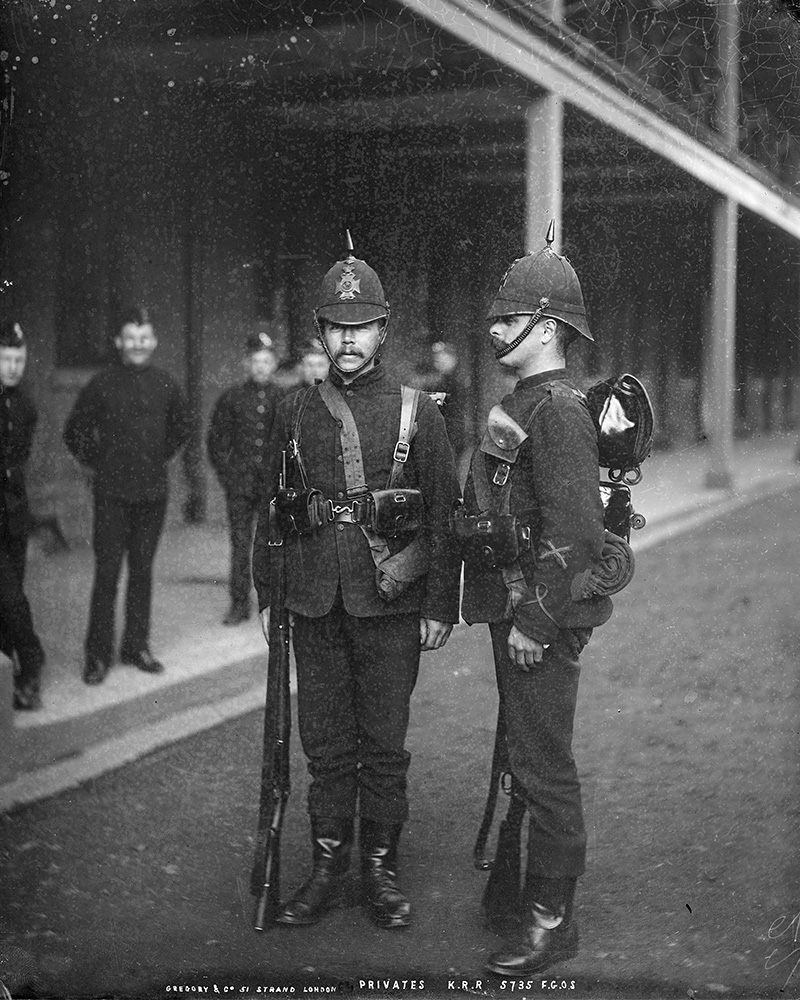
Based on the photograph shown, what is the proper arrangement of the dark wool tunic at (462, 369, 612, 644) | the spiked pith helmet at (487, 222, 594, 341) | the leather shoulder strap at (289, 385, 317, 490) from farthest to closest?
the leather shoulder strap at (289, 385, 317, 490) → the spiked pith helmet at (487, 222, 594, 341) → the dark wool tunic at (462, 369, 612, 644)

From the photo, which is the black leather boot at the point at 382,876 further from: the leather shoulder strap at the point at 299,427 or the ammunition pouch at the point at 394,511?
the leather shoulder strap at the point at 299,427

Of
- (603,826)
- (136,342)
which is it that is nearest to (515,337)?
(136,342)

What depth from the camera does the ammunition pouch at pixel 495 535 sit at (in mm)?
3141

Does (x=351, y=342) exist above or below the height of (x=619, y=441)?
above

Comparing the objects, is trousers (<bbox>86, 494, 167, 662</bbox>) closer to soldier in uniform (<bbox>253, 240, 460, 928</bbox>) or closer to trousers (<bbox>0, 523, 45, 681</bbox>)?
trousers (<bbox>0, 523, 45, 681</bbox>)

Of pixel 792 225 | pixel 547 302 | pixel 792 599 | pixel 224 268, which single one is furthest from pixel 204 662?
pixel 792 225

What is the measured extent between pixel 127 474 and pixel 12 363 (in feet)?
1.57

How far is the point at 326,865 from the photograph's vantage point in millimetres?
3410

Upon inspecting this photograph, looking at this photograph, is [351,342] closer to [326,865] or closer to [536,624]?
[536,624]

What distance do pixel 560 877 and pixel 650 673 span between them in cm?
65

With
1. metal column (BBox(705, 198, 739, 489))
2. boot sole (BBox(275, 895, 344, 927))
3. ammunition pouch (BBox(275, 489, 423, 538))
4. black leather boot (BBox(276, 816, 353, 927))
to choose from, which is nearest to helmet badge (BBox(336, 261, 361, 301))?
ammunition pouch (BBox(275, 489, 423, 538))

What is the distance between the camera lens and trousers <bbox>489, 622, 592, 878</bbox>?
3.29 m

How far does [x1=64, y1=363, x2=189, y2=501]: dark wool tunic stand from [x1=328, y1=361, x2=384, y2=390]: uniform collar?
474mm

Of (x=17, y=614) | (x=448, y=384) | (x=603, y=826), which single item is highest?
(x=448, y=384)
